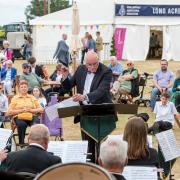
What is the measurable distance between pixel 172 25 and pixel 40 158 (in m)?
26.0

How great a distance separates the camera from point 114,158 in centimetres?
401

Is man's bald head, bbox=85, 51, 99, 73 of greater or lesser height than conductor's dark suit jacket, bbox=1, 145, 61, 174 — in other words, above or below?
above

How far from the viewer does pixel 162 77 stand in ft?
46.3

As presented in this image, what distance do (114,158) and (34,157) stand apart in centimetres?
124

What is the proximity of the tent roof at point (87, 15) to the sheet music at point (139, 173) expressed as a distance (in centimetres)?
2514

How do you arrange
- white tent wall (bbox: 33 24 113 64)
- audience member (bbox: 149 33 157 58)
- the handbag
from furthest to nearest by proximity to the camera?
audience member (bbox: 149 33 157 58)
white tent wall (bbox: 33 24 113 64)
the handbag

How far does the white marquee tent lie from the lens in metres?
30.0

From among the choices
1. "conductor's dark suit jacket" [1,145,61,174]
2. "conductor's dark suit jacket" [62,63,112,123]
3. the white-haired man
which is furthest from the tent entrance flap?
the white-haired man

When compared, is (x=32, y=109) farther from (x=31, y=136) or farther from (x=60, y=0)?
(x=60, y=0)

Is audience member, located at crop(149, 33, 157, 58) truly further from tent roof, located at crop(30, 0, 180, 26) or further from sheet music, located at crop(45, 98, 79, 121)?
sheet music, located at crop(45, 98, 79, 121)

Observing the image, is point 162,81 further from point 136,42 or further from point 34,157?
point 136,42

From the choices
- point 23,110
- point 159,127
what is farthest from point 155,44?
point 159,127

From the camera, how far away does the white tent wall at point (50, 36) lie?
99.3 feet

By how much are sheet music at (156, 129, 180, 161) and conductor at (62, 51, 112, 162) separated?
1.79m
